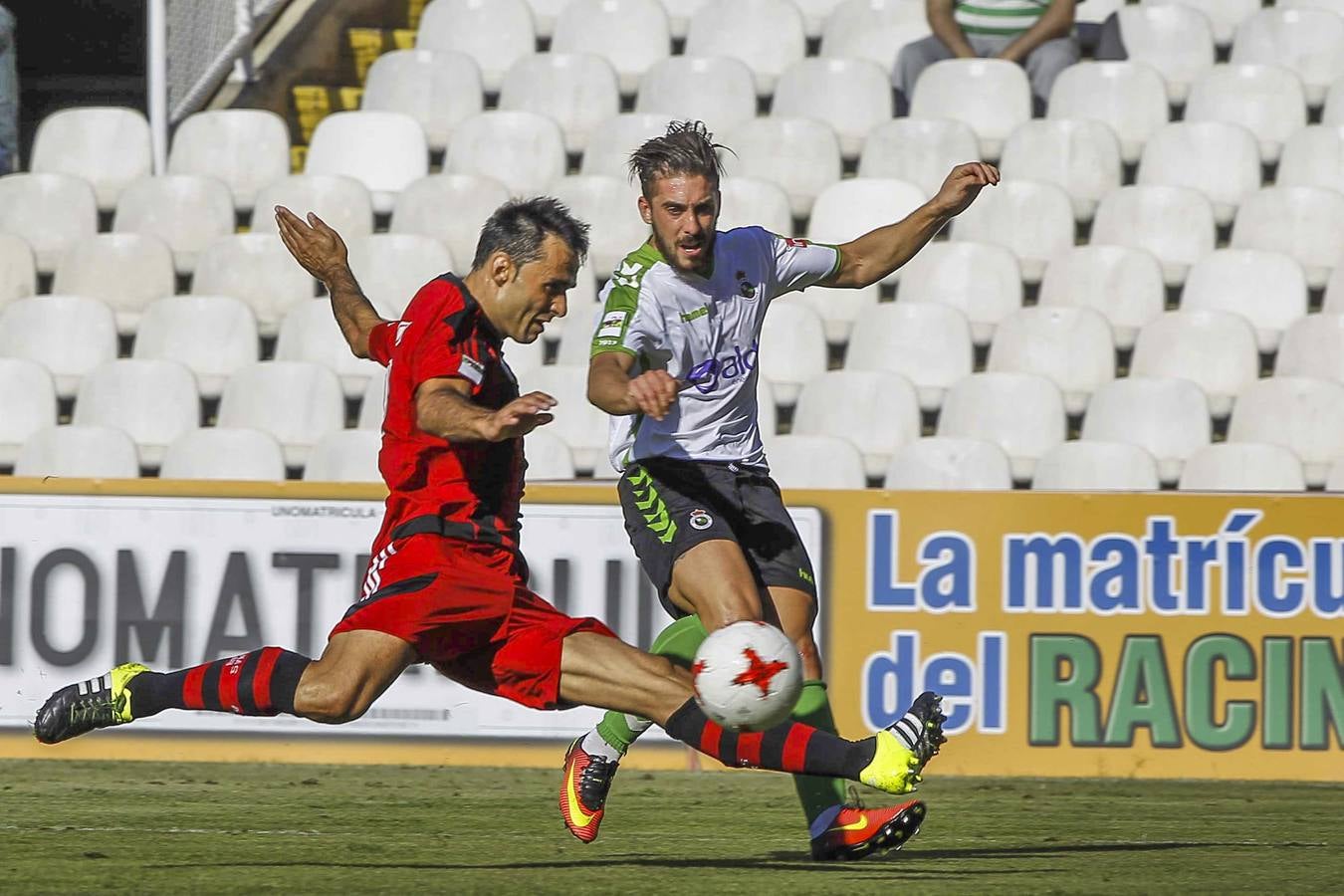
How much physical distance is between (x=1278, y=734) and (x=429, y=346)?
490 cm

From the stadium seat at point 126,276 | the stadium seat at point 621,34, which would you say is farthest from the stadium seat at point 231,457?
the stadium seat at point 621,34

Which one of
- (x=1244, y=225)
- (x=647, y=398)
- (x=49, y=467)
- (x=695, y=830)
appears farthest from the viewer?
(x=1244, y=225)

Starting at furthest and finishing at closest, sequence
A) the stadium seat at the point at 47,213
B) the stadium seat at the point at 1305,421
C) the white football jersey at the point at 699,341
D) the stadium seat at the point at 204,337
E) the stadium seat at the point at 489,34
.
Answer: the stadium seat at the point at 489,34
the stadium seat at the point at 47,213
the stadium seat at the point at 204,337
the stadium seat at the point at 1305,421
the white football jersey at the point at 699,341

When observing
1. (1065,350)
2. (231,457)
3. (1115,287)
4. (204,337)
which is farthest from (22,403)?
(1115,287)

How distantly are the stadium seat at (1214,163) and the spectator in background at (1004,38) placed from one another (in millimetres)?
1014

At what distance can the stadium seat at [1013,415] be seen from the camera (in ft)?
33.0

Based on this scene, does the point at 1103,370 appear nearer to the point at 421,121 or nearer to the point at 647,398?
the point at 421,121

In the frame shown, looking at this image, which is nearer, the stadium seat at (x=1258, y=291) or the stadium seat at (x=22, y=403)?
the stadium seat at (x=22, y=403)

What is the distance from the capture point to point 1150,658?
855 cm

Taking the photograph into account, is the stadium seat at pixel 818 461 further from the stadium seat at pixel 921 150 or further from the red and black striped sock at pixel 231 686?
the red and black striped sock at pixel 231 686

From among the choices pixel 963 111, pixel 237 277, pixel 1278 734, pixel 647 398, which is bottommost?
pixel 1278 734

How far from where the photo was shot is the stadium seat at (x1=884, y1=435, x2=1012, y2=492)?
31.6 feet

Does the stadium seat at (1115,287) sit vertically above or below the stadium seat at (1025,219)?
below

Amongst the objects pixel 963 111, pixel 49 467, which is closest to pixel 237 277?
pixel 49 467
